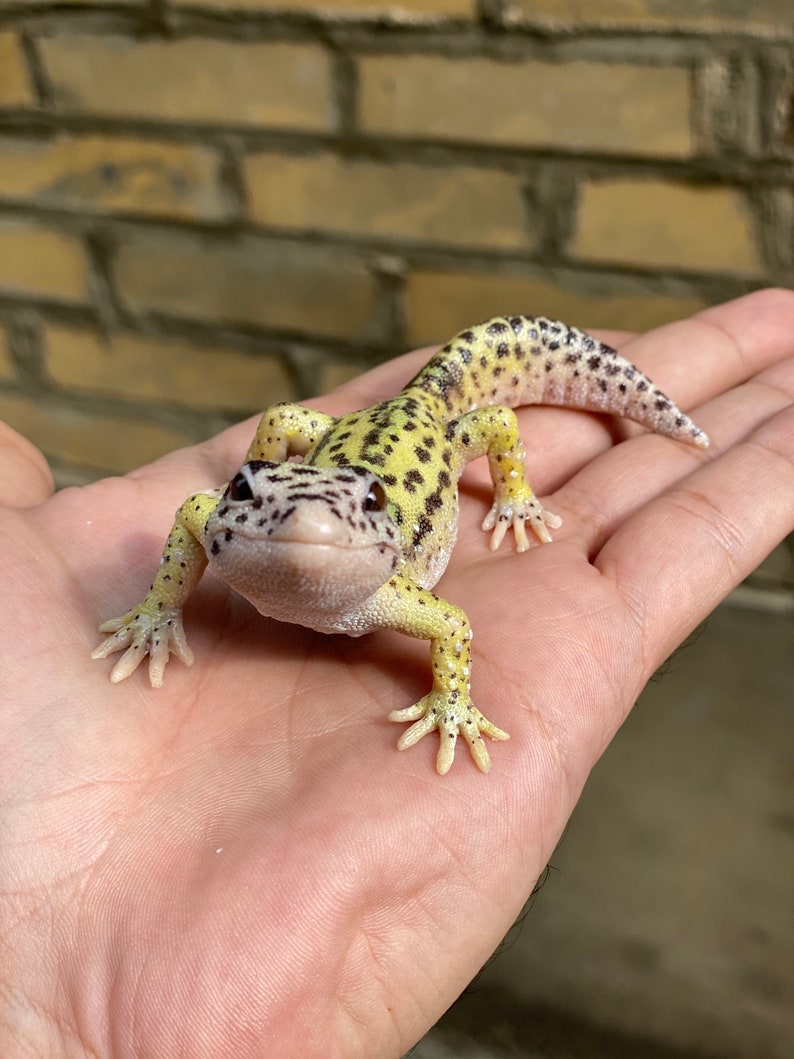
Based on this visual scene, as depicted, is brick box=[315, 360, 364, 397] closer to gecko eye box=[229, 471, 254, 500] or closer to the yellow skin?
the yellow skin

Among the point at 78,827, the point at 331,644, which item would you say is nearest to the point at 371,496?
the point at 331,644

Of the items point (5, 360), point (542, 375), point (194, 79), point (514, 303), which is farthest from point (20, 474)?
point (5, 360)

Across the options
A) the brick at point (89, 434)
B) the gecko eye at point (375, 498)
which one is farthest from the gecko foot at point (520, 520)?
the brick at point (89, 434)

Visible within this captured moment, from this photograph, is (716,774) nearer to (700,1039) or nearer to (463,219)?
(700,1039)

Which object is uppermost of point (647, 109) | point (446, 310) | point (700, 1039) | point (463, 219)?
point (647, 109)

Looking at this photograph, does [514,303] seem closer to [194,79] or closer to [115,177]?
[194,79]
